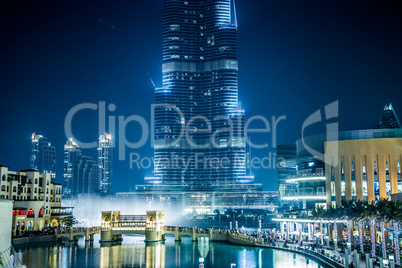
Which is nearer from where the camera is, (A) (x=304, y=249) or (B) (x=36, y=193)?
(A) (x=304, y=249)

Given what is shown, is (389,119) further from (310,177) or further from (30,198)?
(30,198)

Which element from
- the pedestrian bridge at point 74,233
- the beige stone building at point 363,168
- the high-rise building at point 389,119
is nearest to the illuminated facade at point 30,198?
the pedestrian bridge at point 74,233

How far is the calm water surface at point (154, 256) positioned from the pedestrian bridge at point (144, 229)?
18.9 ft

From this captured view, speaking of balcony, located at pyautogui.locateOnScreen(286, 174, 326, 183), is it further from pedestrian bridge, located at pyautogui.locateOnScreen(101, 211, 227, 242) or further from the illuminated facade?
the illuminated facade

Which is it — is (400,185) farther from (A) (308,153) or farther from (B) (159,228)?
(B) (159,228)

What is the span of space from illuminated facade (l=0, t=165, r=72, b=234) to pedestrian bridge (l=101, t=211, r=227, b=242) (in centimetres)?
2149

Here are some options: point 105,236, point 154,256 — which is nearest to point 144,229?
point 105,236

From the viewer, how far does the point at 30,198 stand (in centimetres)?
13088

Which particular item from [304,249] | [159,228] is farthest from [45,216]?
[304,249]

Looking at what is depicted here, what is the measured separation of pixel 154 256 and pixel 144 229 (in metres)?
29.2


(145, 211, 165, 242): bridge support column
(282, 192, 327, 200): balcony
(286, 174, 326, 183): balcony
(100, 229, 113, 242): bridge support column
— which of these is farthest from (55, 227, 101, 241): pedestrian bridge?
(286, 174, 326, 183): balcony

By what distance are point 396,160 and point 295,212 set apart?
31.4m

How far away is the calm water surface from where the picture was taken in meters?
83.4

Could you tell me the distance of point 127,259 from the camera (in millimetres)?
90938
